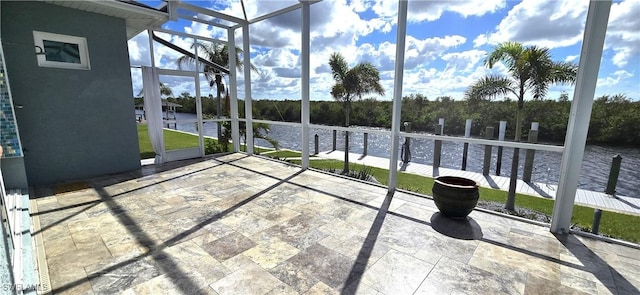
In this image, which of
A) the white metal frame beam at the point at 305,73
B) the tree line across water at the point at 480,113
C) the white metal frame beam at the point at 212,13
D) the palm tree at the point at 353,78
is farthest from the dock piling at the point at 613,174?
the white metal frame beam at the point at 212,13

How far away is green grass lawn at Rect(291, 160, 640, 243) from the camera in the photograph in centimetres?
489

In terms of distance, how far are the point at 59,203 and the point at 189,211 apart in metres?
1.78

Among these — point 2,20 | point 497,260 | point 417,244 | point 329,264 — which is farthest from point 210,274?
point 2,20

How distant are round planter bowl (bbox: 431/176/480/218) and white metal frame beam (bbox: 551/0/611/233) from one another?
2.53ft

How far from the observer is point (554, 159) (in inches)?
429

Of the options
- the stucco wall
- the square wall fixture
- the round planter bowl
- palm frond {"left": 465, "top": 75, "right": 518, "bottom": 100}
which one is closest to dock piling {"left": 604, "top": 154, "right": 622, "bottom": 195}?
palm frond {"left": 465, "top": 75, "right": 518, "bottom": 100}

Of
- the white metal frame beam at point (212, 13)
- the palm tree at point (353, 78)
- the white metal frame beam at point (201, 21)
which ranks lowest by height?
the palm tree at point (353, 78)

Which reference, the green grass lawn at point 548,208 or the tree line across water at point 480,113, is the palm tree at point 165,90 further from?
the green grass lawn at point 548,208

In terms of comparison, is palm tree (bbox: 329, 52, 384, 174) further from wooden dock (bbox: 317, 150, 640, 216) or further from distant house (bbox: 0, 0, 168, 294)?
distant house (bbox: 0, 0, 168, 294)

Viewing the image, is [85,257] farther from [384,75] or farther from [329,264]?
→ [384,75]

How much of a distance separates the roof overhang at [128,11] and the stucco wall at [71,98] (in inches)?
5.8

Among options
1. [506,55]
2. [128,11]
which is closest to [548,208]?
[506,55]

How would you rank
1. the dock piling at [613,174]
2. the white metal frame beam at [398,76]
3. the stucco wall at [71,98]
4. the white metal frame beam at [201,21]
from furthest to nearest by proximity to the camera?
1. the dock piling at [613,174]
2. the white metal frame beam at [201,21]
3. the stucco wall at [71,98]
4. the white metal frame beam at [398,76]

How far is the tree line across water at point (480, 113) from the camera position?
624cm
